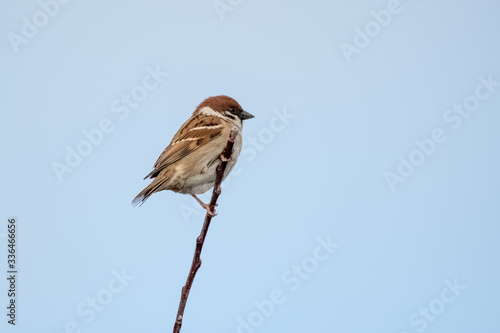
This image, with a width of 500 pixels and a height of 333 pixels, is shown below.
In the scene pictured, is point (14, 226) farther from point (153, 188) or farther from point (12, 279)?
point (153, 188)

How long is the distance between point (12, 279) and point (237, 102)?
9.41 feet

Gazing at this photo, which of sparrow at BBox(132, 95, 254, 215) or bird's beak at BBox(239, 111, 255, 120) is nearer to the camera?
sparrow at BBox(132, 95, 254, 215)

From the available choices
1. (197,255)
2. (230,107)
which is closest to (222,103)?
(230,107)

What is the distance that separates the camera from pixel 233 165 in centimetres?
573

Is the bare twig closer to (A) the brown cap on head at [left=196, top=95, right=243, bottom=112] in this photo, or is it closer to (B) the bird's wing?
(B) the bird's wing

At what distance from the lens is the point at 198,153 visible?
5.91 metres

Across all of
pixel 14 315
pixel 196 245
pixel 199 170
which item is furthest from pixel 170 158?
pixel 196 245

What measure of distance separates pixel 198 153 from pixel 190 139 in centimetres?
25

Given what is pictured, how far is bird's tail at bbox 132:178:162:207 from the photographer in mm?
5357

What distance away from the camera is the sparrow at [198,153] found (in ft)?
19.1

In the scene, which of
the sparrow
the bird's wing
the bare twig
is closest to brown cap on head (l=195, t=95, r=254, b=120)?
the sparrow

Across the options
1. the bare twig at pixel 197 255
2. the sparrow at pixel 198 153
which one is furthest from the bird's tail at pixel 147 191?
the bare twig at pixel 197 255

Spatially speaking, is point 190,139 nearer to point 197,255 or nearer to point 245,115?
point 245,115

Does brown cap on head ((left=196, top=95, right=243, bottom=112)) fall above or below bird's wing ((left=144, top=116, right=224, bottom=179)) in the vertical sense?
above
